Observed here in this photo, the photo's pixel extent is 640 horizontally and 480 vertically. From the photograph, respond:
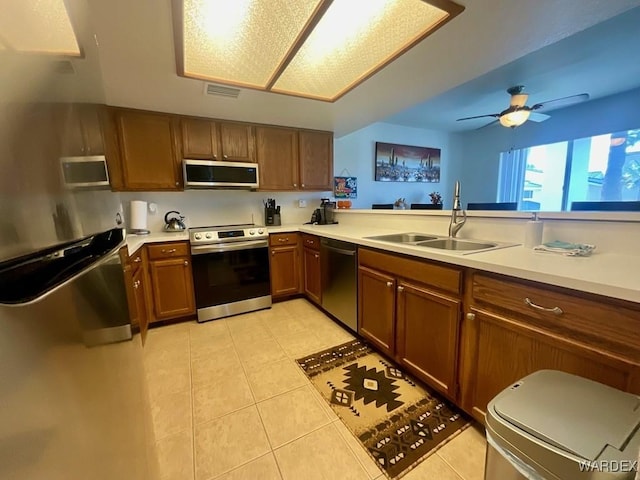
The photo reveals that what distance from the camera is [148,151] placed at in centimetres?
266

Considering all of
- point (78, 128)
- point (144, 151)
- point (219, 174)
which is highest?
point (144, 151)

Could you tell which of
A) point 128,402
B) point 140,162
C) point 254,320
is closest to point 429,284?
point 128,402

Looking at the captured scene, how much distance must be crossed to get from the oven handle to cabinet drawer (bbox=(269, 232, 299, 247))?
125 mm

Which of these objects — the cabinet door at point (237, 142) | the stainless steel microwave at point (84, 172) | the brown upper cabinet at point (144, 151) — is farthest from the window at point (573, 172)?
the stainless steel microwave at point (84, 172)

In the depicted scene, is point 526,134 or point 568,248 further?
point 526,134

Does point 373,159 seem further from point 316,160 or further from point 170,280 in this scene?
point 170,280

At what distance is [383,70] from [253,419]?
240 centimetres

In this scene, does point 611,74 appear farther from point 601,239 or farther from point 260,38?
point 260,38

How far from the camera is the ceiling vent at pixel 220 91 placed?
2102 millimetres

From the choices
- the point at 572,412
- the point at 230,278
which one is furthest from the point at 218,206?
the point at 572,412

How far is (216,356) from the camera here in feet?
6.83

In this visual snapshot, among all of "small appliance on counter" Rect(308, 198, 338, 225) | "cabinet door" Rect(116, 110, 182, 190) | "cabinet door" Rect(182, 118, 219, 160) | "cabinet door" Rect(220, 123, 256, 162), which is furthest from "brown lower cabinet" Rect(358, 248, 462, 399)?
"cabinet door" Rect(116, 110, 182, 190)

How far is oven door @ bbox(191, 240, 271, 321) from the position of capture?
2.63 metres

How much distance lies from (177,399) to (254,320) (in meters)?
1.10
